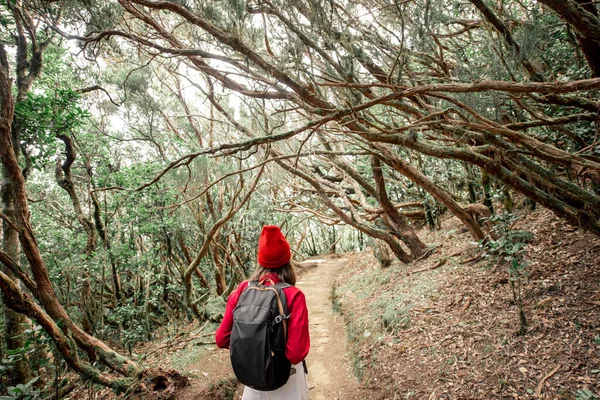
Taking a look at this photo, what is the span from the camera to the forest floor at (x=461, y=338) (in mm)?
2994

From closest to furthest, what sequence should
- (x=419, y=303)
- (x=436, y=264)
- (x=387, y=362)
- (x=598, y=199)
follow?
(x=598, y=199)
(x=387, y=362)
(x=419, y=303)
(x=436, y=264)

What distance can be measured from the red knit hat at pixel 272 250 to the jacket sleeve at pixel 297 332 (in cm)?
32

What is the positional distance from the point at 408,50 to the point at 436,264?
4.52m

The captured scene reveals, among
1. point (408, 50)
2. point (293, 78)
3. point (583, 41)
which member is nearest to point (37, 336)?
point (293, 78)

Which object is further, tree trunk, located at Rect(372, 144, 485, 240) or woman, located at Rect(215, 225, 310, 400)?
tree trunk, located at Rect(372, 144, 485, 240)

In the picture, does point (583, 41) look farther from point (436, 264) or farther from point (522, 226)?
point (436, 264)

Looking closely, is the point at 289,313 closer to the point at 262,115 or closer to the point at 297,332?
the point at 297,332

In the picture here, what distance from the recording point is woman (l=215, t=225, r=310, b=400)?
2096 millimetres

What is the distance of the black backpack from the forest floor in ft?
7.09

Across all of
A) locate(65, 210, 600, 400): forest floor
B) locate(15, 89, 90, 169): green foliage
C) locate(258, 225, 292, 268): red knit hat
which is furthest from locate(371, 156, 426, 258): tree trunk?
locate(15, 89, 90, 169): green foliage

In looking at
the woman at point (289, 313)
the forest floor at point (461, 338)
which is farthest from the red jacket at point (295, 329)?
the forest floor at point (461, 338)

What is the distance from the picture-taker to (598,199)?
11.8ft

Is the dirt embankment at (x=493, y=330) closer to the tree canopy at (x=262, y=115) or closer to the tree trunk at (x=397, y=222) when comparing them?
the tree canopy at (x=262, y=115)

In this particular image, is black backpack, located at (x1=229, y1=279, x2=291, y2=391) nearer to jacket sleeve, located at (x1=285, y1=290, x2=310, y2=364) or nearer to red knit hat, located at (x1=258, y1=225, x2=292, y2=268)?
jacket sleeve, located at (x1=285, y1=290, x2=310, y2=364)
